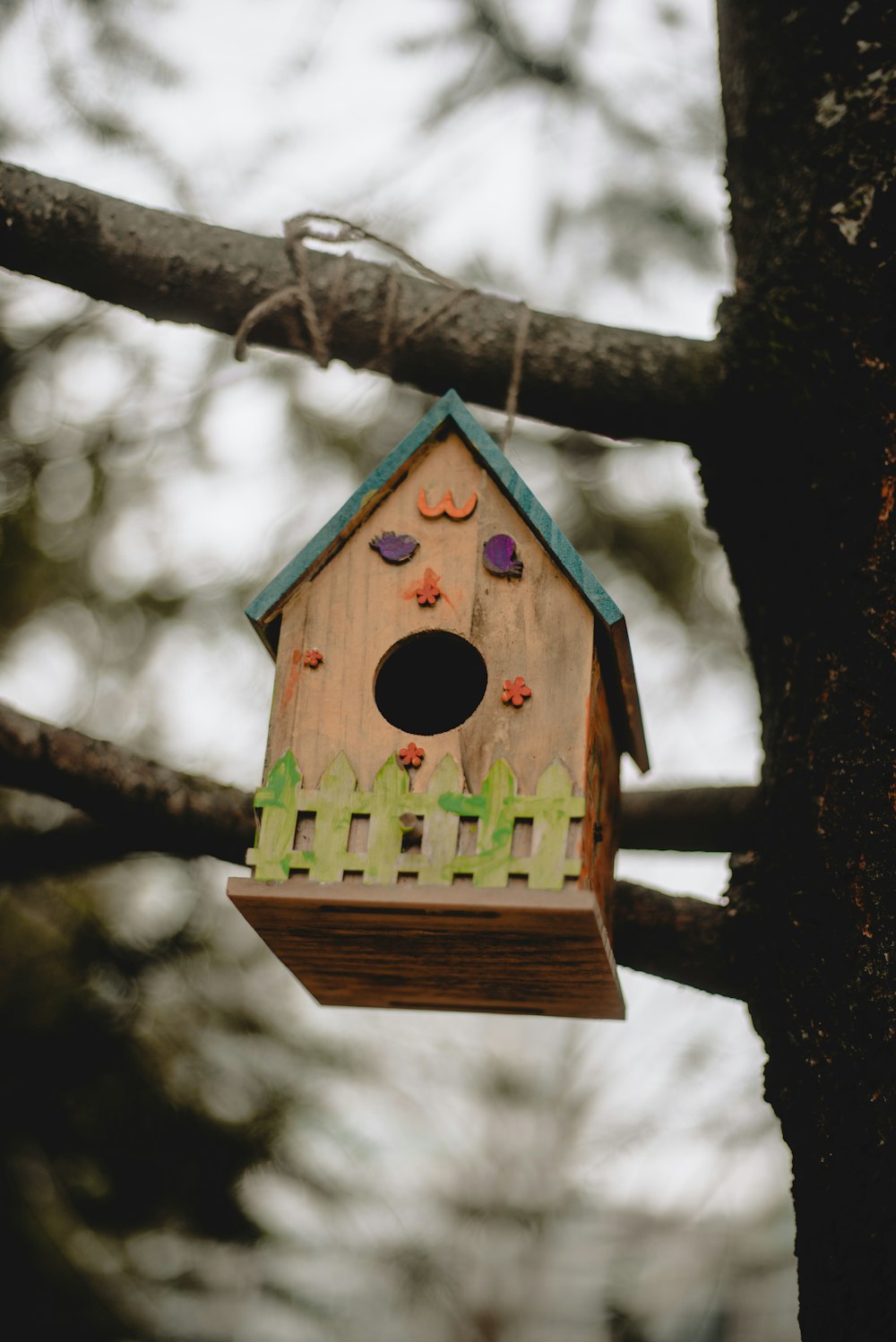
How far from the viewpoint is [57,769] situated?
2.06 meters

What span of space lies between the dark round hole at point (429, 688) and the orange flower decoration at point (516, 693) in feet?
1.38

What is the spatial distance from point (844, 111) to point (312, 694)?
4.22 ft

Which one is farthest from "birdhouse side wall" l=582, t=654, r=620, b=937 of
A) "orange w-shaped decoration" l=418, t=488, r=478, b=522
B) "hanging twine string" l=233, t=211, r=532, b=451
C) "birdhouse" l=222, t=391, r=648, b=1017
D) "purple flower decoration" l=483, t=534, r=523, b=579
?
"hanging twine string" l=233, t=211, r=532, b=451

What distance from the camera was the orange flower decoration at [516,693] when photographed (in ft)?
5.41

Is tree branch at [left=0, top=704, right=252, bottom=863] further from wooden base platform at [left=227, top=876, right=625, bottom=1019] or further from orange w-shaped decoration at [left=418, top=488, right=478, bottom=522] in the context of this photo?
orange w-shaped decoration at [left=418, top=488, right=478, bottom=522]

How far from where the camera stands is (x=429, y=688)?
2.26 m

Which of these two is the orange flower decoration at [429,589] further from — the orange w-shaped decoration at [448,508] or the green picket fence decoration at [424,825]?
the green picket fence decoration at [424,825]

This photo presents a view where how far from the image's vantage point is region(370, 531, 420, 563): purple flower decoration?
1.79 m

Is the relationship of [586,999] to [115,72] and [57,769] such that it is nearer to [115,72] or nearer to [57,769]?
[57,769]

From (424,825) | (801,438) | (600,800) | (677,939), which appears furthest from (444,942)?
(801,438)

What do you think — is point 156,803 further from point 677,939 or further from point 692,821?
point 692,821

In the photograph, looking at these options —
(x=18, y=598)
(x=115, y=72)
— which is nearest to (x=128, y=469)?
(x=18, y=598)

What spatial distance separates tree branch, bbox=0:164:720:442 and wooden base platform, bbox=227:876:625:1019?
87 cm

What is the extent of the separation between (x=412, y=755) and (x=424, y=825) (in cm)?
10
